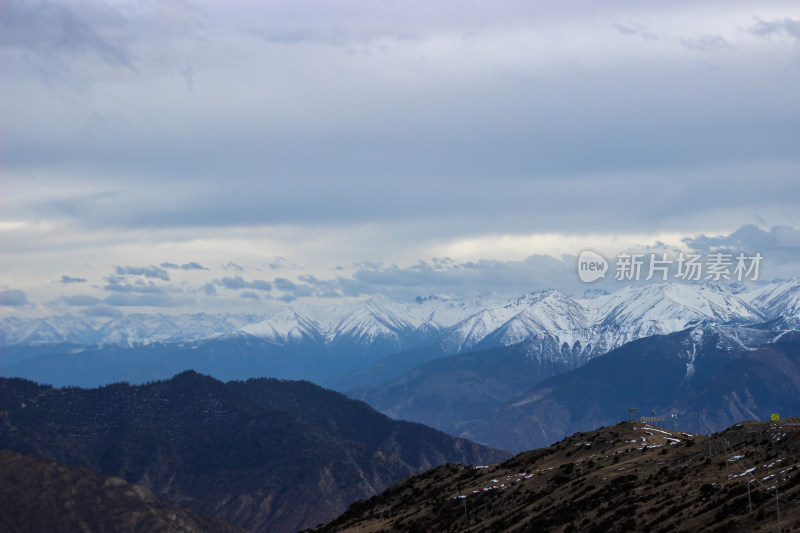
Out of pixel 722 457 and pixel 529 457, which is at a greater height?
pixel 722 457

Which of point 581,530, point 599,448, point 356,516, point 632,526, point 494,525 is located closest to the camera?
point 632,526

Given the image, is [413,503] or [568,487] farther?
[413,503]

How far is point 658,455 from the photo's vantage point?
11462 centimetres

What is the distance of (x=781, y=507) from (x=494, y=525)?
128 feet

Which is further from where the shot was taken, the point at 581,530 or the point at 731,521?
the point at 581,530

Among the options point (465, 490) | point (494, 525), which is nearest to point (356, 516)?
point (465, 490)

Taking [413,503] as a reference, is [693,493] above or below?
above

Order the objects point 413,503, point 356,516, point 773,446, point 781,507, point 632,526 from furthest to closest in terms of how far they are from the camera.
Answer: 1. point 356,516
2. point 413,503
3. point 773,446
4. point 632,526
5. point 781,507

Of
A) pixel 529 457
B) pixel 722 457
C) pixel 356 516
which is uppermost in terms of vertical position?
pixel 722 457

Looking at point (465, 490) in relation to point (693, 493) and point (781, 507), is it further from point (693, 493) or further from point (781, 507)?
point (781, 507)

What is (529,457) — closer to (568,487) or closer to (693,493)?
(568,487)

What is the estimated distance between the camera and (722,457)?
3964 inches

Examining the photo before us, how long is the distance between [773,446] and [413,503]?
63809 mm

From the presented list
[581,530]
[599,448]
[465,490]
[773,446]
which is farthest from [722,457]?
[465,490]
